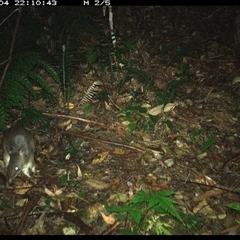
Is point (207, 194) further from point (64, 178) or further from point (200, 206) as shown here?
point (64, 178)

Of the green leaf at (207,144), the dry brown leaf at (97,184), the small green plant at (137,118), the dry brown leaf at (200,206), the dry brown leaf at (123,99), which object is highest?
the dry brown leaf at (123,99)

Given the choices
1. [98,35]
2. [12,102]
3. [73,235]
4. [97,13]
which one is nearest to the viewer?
[73,235]

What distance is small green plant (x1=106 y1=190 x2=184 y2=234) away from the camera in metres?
3.33

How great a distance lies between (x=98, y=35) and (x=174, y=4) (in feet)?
11.2

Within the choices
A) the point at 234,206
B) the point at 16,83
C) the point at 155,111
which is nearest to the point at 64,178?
the point at 16,83

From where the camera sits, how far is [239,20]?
6395mm

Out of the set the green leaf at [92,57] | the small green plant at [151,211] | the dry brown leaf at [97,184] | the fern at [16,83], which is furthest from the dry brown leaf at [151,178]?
the green leaf at [92,57]

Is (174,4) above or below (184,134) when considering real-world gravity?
above

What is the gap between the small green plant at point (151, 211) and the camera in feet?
10.9

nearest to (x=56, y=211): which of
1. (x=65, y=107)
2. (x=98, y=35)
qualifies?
(x=65, y=107)

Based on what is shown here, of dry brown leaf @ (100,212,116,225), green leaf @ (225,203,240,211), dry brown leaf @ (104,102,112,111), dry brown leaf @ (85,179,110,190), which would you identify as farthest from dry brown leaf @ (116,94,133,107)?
green leaf @ (225,203,240,211)

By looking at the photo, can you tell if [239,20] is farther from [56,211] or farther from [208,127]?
[56,211]

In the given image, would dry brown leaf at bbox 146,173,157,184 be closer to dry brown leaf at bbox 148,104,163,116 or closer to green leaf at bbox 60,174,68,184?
green leaf at bbox 60,174,68,184

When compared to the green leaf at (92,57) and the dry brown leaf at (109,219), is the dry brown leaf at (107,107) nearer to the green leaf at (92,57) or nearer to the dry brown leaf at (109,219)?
the green leaf at (92,57)
